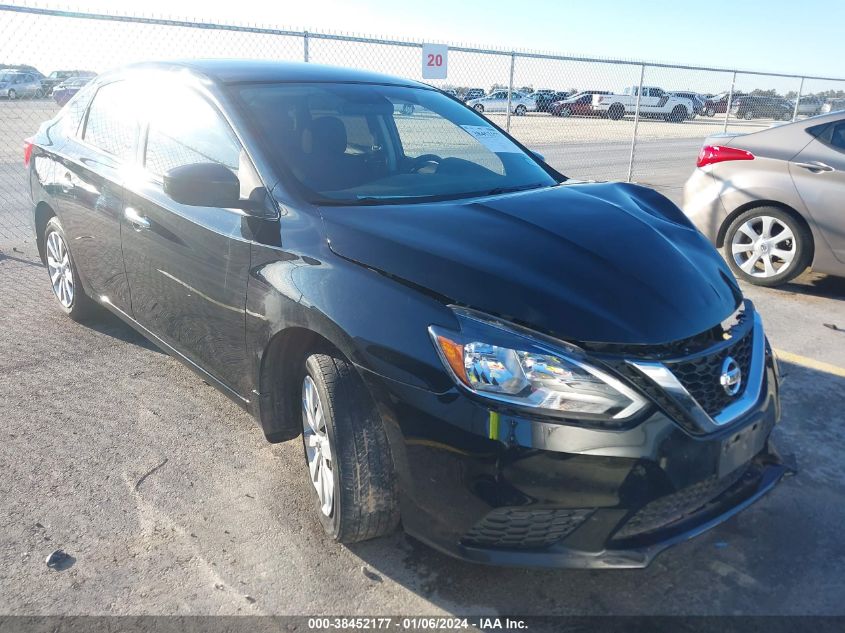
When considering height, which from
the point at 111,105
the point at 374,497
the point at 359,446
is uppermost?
the point at 111,105

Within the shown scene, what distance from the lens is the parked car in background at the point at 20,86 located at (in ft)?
32.3

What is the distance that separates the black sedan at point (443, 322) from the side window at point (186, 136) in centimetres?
1

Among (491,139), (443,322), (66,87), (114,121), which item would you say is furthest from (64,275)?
(66,87)

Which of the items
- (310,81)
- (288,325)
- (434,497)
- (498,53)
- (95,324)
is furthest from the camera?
(498,53)

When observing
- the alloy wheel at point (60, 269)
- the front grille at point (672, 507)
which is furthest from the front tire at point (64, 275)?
the front grille at point (672, 507)

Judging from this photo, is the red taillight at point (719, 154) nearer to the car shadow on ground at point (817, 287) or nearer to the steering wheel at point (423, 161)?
the car shadow on ground at point (817, 287)

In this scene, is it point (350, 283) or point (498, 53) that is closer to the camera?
point (350, 283)

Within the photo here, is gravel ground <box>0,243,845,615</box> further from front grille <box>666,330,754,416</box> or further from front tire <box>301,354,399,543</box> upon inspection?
front grille <box>666,330,754,416</box>

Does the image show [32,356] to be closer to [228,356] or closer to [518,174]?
[228,356]

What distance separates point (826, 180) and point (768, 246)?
654mm

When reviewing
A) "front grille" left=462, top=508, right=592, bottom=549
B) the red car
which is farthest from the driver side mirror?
the red car

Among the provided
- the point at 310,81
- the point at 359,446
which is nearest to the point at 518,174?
the point at 310,81

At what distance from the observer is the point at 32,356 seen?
170 inches

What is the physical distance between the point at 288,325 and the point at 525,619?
4.21ft
